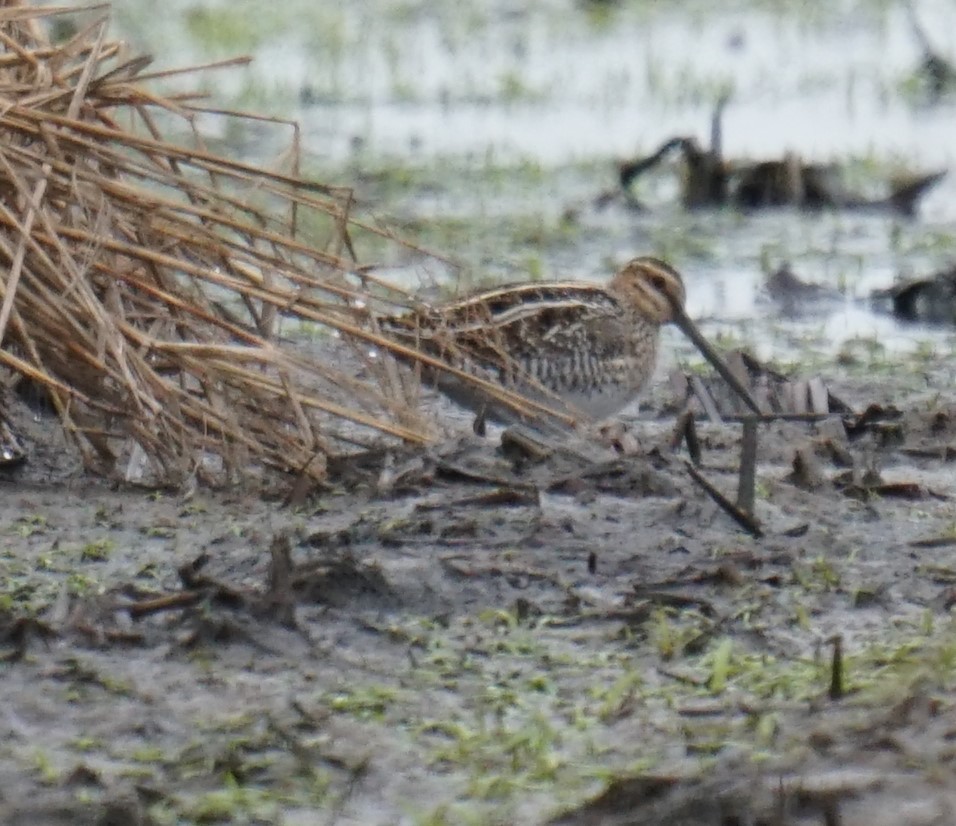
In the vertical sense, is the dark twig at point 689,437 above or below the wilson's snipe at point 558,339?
below

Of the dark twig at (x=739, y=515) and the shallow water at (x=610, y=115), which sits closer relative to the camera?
the dark twig at (x=739, y=515)

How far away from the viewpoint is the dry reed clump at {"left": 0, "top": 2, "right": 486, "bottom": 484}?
15.7ft

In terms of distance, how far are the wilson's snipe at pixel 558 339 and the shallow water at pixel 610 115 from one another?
2.44ft

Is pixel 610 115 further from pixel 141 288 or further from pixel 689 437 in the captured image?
pixel 141 288

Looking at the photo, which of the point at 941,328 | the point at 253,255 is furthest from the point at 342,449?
the point at 941,328

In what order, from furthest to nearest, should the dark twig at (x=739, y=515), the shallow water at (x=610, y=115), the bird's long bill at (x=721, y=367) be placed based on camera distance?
the shallow water at (x=610, y=115) → the bird's long bill at (x=721, y=367) → the dark twig at (x=739, y=515)

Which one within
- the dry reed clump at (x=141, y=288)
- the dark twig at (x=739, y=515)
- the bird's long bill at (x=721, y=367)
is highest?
the dry reed clump at (x=141, y=288)

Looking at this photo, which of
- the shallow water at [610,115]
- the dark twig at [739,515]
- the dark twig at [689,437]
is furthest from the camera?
the shallow water at [610,115]

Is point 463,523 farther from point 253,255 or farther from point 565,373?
point 565,373

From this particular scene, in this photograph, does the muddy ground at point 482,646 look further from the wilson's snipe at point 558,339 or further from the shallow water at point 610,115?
the shallow water at point 610,115

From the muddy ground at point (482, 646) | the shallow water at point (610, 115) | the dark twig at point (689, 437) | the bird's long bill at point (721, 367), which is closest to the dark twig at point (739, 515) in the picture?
the muddy ground at point (482, 646)

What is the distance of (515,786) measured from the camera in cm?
330

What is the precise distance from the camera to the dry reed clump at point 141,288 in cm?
478

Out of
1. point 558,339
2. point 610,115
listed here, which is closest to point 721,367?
point 558,339
